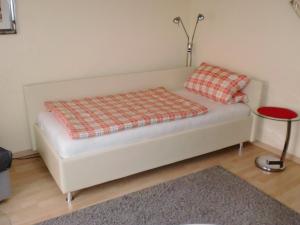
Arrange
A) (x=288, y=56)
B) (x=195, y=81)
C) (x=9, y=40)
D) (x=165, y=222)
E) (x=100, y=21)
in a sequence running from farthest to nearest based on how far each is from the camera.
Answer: (x=195, y=81), (x=100, y=21), (x=288, y=56), (x=9, y=40), (x=165, y=222)

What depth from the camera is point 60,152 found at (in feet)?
7.24

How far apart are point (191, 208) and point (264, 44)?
1.77 m

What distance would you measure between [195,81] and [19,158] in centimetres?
194

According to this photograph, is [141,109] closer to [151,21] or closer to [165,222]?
[165,222]

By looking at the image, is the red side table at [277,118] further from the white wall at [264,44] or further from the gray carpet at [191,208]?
the gray carpet at [191,208]

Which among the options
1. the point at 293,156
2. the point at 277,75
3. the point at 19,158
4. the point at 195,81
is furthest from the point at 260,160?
the point at 19,158

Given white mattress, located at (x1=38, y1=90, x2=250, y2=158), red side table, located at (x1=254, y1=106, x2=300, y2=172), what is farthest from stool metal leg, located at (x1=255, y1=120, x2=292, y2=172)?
white mattress, located at (x1=38, y1=90, x2=250, y2=158)

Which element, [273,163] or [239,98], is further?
[239,98]

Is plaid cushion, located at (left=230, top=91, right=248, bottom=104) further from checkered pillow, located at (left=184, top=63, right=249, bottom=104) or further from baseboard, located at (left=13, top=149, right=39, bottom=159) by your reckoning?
baseboard, located at (left=13, top=149, right=39, bottom=159)

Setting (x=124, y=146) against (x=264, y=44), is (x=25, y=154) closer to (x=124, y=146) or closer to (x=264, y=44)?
(x=124, y=146)

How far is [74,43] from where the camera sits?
9.84 feet

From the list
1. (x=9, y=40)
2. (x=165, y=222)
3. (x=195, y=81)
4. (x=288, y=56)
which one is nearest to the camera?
(x=165, y=222)

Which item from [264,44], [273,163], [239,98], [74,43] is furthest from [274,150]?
[74,43]

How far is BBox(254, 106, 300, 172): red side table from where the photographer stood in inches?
103
